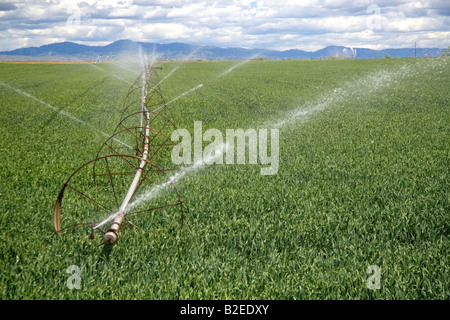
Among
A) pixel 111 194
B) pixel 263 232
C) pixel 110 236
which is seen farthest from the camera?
pixel 111 194

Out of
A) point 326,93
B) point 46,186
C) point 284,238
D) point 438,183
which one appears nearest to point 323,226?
point 284,238

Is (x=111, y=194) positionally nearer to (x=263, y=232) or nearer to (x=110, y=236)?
(x=110, y=236)

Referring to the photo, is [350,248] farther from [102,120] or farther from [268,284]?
[102,120]

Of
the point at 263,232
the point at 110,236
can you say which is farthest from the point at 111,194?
the point at 263,232

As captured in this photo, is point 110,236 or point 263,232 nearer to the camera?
point 110,236

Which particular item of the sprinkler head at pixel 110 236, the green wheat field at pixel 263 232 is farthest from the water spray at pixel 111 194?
the green wheat field at pixel 263 232

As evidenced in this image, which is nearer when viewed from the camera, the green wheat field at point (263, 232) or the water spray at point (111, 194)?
the green wheat field at point (263, 232)

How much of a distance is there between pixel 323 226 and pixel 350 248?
18.0 inches

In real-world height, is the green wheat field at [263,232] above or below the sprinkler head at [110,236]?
below

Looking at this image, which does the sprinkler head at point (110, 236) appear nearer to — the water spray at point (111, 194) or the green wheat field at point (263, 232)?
the water spray at point (111, 194)

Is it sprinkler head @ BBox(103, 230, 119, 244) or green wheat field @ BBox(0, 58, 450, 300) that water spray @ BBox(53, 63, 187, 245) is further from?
green wheat field @ BBox(0, 58, 450, 300)

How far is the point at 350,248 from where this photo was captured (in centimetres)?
325

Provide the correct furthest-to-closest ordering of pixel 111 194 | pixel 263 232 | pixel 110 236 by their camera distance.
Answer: pixel 111 194, pixel 263 232, pixel 110 236

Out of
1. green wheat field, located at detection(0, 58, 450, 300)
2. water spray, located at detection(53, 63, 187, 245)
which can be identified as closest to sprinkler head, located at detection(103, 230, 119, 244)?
water spray, located at detection(53, 63, 187, 245)
